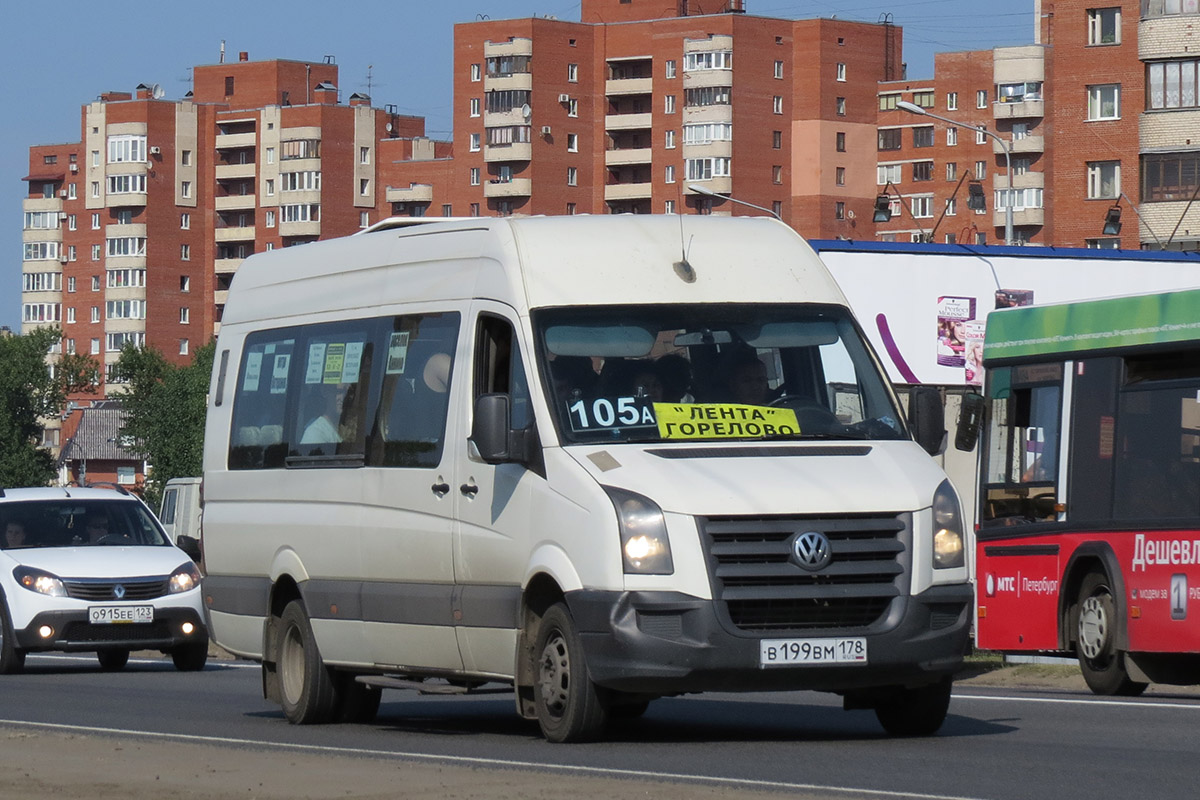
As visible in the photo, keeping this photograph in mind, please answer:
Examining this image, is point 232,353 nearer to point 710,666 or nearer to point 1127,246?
point 710,666

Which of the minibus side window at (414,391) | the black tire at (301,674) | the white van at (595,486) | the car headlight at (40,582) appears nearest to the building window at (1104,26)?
the car headlight at (40,582)

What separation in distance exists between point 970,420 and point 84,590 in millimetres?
7992

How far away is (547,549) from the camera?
12.1 m

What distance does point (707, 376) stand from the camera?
40.8 ft

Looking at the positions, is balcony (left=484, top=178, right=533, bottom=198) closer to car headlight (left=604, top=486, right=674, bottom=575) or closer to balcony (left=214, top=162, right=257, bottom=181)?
balcony (left=214, top=162, right=257, bottom=181)

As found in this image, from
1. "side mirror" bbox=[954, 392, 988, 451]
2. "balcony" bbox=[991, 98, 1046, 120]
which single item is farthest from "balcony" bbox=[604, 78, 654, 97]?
"side mirror" bbox=[954, 392, 988, 451]

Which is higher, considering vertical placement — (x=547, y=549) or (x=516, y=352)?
(x=516, y=352)

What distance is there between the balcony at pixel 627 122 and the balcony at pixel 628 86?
1.27 m

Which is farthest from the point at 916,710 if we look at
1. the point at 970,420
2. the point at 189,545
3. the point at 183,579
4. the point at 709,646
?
the point at 189,545

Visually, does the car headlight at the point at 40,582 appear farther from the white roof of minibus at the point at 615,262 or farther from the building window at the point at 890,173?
the building window at the point at 890,173

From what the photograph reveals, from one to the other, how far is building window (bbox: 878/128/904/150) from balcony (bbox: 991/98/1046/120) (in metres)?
28.0

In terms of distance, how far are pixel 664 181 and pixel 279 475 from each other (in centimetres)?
12819

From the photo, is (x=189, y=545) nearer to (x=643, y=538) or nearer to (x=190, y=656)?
(x=190, y=656)

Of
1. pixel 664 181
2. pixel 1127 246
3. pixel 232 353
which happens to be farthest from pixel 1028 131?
pixel 232 353
